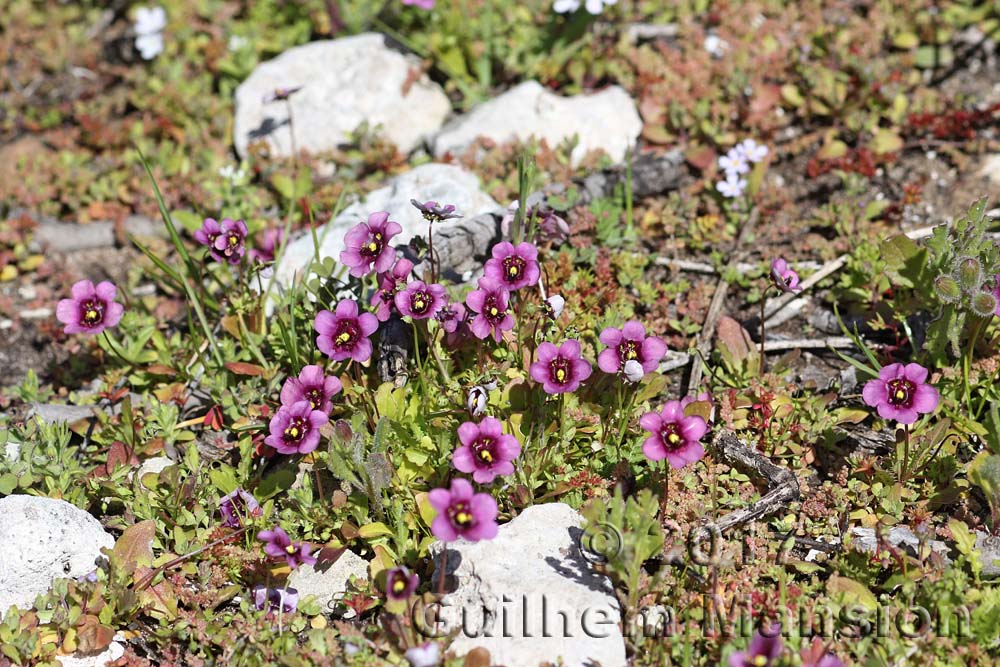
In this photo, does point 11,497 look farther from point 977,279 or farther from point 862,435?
point 977,279

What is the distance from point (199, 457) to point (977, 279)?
4.09 meters

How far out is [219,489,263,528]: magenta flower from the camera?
437 cm

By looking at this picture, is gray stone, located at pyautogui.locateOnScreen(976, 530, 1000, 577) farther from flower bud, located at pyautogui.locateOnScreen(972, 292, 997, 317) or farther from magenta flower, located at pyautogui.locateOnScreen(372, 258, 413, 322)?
magenta flower, located at pyautogui.locateOnScreen(372, 258, 413, 322)

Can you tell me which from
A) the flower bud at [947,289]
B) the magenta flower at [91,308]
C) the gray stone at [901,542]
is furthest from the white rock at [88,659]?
the flower bud at [947,289]

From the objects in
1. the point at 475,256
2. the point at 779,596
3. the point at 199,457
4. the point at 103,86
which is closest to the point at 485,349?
the point at 475,256

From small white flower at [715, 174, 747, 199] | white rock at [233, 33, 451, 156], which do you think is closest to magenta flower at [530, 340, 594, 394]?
small white flower at [715, 174, 747, 199]

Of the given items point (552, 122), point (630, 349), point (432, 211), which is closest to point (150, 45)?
point (552, 122)

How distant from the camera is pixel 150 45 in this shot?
24.5ft

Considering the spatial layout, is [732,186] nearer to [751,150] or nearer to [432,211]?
[751,150]

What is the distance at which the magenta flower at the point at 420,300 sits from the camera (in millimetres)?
4371

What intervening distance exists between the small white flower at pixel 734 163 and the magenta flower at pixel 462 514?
331cm

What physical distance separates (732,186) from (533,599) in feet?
10.7

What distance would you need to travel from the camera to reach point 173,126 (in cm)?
707

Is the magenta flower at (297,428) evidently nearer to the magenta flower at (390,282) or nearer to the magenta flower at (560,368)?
the magenta flower at (390,282)
